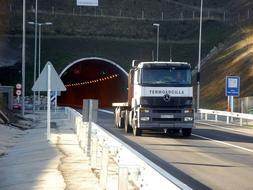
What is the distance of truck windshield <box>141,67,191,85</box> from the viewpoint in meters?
27.9

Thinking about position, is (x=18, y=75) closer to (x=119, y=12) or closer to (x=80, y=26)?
(x=80, y=26)

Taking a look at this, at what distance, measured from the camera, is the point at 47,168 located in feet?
56.7

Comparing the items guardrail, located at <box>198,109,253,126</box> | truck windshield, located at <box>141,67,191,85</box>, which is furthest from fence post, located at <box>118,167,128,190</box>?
guardrail, located at <box>198,109,253,126</box>

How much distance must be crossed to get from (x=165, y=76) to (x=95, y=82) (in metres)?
72.8

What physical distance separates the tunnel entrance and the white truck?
5266 centimetres

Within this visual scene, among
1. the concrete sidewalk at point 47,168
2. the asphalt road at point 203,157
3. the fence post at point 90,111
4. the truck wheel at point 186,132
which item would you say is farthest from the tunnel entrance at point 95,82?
the fence post at point 90,111

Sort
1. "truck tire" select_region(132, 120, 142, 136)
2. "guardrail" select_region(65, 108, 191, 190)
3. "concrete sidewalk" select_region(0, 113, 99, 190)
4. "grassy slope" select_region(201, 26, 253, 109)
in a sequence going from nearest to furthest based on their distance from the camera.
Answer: "guardrail" select_region(65, 108, 191, 190)
"concrete sidewalk" select_region(0, 113, 99, 190)
"truck tire" select_region(132, 120, 142, 136)
"grassy slope" select_region(201, 26, 253, 109)

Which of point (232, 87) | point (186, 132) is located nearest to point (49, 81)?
point (186, 132)

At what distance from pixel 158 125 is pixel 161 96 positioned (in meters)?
1.18

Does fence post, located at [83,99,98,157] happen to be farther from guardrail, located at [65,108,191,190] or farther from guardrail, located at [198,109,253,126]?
guardrail, located at [198,109,253,126]

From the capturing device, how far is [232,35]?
85250mm

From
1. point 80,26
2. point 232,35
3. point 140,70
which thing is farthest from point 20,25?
point 140,70

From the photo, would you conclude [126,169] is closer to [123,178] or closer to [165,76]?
[123,178]

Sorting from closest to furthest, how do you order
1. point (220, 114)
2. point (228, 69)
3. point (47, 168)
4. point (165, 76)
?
point (47, 168) < point (165, 76) < point (220, 114) < point (228, 69)
